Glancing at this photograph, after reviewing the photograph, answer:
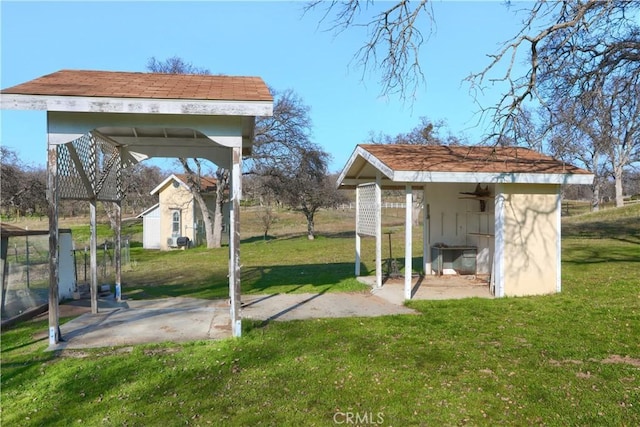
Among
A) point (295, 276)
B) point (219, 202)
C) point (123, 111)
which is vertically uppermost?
point (123, 111)

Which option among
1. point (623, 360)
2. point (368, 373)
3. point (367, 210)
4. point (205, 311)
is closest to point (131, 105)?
point (205, 311)

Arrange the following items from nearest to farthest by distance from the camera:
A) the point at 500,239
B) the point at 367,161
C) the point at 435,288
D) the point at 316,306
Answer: the point at 316,306 → the point at 500,239 → the point at 435,288 → the point at 367,161

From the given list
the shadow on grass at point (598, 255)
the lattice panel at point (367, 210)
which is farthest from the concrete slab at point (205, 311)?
the shadow on grass at point (598, 255)

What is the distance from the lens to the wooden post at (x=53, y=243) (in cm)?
582

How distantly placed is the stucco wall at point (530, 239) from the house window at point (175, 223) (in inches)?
867

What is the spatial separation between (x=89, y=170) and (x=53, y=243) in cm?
229

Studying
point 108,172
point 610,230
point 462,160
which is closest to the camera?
point 108,172

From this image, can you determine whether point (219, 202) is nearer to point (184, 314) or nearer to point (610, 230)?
point (184, 314)

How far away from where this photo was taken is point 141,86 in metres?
6.41

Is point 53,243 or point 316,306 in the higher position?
point 53,243

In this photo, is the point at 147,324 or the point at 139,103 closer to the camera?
the point at 139,103

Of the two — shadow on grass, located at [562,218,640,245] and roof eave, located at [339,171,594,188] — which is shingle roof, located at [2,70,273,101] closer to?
roof eave, located at [339,171,594,188]

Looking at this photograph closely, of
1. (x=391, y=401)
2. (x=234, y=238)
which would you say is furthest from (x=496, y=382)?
(x=234, y=238)

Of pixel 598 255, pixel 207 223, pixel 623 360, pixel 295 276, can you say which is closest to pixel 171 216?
pixel 207 223
